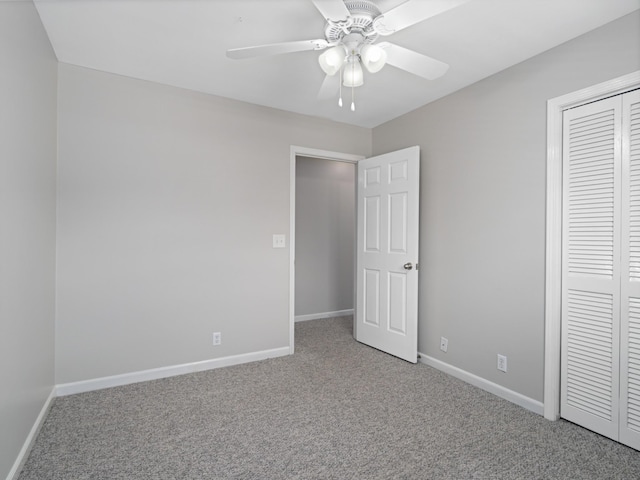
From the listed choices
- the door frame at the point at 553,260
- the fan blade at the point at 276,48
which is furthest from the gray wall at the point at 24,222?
the door frame at the point at 553,260

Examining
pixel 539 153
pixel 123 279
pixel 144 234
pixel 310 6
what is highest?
pixel 310 6

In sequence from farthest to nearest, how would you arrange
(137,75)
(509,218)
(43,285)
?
1. (137,75)
2. (509,218)
3. (43,285)

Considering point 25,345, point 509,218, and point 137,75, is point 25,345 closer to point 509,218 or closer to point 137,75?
point 137,75

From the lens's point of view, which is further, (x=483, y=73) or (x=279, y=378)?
(x=279, y=378)

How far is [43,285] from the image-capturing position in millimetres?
2137

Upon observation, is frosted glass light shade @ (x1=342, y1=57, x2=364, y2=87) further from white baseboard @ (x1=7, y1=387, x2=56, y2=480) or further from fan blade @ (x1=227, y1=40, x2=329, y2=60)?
white baseboard @ (x1=7, y1=387, x2=56, y2=480)

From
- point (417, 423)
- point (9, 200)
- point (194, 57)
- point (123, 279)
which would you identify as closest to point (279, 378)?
point (417, 423)

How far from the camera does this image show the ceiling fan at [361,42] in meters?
1.44

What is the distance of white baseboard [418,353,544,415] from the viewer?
2312mm

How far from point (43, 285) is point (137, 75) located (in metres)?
1.69

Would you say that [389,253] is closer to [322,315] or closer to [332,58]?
[322,315]

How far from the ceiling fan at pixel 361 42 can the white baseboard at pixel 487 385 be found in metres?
2.22

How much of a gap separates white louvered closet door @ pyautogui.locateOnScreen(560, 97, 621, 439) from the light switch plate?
228 cm

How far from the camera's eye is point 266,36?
2.12 meters
